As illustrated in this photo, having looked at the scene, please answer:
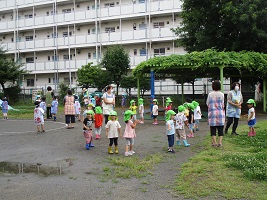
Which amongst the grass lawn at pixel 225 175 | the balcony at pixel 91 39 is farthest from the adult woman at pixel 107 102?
the balcony at pixel 91 39

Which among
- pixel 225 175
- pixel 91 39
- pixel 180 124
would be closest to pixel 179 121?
pixel 180 124

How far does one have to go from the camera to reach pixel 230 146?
8836 millimetres

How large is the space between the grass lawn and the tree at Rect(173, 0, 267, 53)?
12.5 metres

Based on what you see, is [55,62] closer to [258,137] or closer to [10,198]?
[258,137]

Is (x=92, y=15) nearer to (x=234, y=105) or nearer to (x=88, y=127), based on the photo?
(x=234, y=105)

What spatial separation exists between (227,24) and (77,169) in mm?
16521

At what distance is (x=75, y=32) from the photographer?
127ft

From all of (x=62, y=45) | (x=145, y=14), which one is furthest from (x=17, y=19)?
(x=145, y=14)

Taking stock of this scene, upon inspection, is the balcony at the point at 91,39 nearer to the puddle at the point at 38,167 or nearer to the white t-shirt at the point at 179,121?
the white t-shirt at the point at 179,121

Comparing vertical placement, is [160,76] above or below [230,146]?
above

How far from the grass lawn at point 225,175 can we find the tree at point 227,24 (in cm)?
1248

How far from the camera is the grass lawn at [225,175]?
5090mm

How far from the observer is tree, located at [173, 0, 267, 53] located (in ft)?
61.9

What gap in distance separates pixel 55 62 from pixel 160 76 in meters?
18.7
